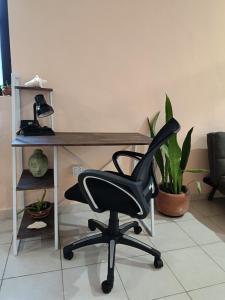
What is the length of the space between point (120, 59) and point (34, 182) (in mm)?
1308

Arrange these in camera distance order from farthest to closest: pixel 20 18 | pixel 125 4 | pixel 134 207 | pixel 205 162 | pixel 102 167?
pixel 205 162 → pixel 102 167 → pixel 125 4 → pixel 20 18 → pixel 134 207

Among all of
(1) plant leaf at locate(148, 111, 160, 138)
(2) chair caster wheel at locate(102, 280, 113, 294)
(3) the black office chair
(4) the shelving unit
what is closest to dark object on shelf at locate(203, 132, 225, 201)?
(1) plant leaf at locate(148, 111, 160, 138)

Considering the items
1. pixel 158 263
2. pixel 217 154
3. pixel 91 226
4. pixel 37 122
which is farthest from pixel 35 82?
pixel 217 154

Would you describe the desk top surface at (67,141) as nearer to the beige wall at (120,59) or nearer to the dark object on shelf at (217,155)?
the beige wall at (120,59)

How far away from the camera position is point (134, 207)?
1.38m

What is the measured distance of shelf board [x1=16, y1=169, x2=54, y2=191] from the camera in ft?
5.49

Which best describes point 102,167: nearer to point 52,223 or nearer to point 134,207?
point 52,223

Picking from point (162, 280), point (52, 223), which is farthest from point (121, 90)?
point (162, 280)

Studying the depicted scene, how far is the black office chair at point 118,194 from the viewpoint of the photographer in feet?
4.10

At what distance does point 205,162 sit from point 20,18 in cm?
228

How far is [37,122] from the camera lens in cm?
194

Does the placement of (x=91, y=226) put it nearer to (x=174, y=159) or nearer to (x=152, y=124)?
A: (x=174, y=159)

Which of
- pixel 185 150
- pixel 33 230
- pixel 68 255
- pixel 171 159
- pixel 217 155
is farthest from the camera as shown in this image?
pixel 217 155

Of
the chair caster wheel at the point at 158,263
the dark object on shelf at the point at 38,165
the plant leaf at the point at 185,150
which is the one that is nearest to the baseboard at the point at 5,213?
the dark object on shelf at the point at 38,165
